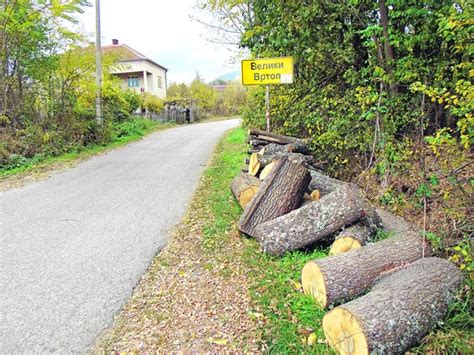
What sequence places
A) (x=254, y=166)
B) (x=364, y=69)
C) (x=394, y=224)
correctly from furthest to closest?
(x=254, y=166), (x=364, y=69), (x=394, y=224)

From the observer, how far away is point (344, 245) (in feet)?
12.5

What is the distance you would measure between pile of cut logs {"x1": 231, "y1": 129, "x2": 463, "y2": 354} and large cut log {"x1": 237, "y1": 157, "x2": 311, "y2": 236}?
0.5 inches

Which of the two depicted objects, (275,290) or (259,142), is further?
(259,142)

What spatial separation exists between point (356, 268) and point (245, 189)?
264 centimetres

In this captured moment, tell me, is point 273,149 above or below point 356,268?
above

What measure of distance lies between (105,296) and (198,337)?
1179mm

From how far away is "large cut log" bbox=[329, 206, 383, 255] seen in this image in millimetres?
3785

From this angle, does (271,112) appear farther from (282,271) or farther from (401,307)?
(401,307)

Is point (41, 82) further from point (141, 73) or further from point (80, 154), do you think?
point (141, 73)

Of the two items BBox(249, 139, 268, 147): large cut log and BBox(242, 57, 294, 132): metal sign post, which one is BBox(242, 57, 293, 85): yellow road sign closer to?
BBox(242, 57, 294, 132): metal sign post

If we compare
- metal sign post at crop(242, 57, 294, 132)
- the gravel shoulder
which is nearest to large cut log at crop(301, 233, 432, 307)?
the gravel shoulder

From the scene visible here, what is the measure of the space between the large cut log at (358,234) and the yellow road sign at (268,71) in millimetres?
4066

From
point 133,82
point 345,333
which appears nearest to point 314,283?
point 345,333

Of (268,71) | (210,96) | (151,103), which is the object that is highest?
(210,96)
